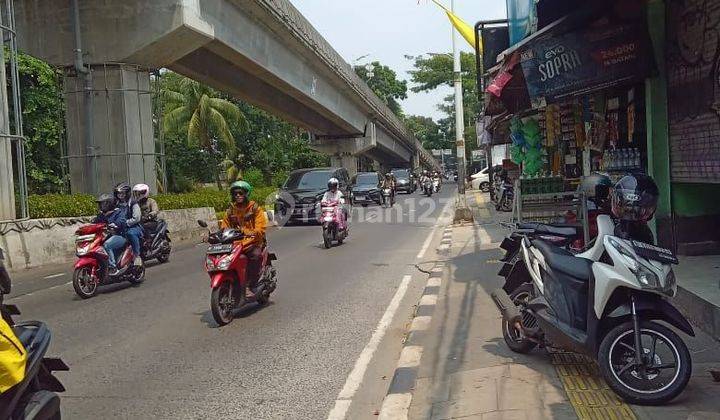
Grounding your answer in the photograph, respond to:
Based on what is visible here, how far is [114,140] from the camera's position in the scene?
1564 centimetres

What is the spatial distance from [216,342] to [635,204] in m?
4.01

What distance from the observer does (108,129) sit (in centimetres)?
1558

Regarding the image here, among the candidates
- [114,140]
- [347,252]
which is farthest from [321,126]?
[347,252]

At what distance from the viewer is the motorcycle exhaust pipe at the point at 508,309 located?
5184 mm

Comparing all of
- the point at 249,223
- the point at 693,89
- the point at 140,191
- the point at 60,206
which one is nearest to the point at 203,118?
the point at 60,206

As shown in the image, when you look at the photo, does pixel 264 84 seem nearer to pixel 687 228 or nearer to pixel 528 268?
pixel 687 228

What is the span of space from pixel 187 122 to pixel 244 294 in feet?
99.1

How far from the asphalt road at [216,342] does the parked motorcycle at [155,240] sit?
66 cm

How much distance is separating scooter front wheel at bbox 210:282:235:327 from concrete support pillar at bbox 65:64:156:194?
9790 millimetres

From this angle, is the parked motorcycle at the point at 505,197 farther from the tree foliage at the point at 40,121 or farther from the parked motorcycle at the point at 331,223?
the tree foliage at the point at 40,121

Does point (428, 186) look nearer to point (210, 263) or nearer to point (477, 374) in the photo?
point (210, 263)

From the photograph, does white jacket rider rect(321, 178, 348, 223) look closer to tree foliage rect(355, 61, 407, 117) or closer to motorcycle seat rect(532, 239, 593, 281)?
motorcycle seat rect(532, 239, 593, 281)

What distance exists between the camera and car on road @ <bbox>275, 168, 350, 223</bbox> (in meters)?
20.2

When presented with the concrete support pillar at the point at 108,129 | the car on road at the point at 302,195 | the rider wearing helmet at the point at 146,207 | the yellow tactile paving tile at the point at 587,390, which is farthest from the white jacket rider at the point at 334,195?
the yellow tactile paving tile at the point at 587,390
